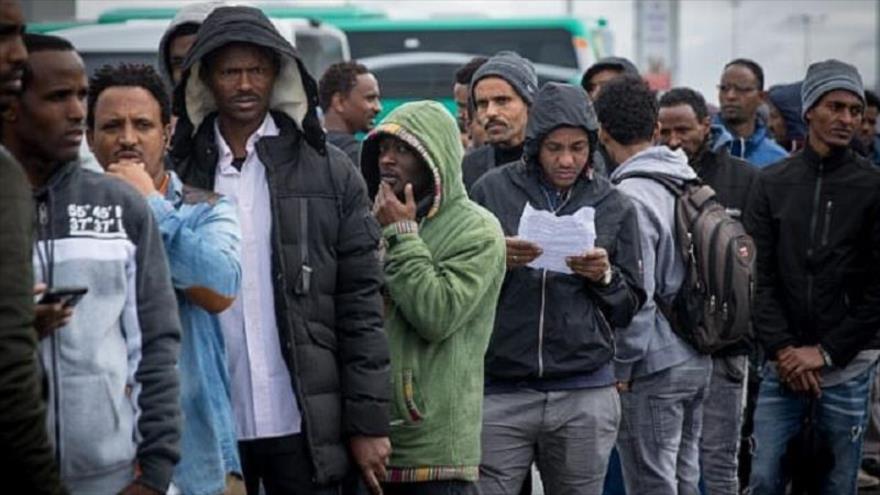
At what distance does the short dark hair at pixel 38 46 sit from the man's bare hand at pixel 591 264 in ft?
9.28

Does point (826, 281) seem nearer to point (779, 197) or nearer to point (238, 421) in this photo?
point (779, 197)

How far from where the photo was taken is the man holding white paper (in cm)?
728

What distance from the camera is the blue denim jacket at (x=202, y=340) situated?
5.30 meters

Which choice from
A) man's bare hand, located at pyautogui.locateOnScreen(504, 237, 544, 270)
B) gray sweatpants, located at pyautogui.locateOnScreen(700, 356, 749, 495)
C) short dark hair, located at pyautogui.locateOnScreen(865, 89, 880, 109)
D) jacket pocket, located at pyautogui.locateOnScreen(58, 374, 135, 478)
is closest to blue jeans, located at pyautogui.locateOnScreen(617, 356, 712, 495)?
gray sweatpants, located at pyautogui.locateOnScreen(700, 356, 749, 495)

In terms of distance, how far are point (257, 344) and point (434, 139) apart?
1.13m

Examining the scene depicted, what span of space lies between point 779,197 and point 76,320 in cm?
480

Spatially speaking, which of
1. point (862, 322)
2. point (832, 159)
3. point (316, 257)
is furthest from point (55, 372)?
point (832, 159)

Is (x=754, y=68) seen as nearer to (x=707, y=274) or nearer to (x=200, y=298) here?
(x=707, y=274)

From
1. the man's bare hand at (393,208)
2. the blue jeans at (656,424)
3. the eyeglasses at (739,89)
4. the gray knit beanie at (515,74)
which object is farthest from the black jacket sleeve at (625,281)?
the eyeglasses at (739,89)

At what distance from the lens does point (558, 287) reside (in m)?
7.34

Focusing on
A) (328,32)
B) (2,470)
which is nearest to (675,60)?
(328,32)

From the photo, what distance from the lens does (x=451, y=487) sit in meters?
6.41

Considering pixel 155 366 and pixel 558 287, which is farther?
pixel 558 287

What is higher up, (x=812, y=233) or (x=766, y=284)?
(x=812, y=233)
